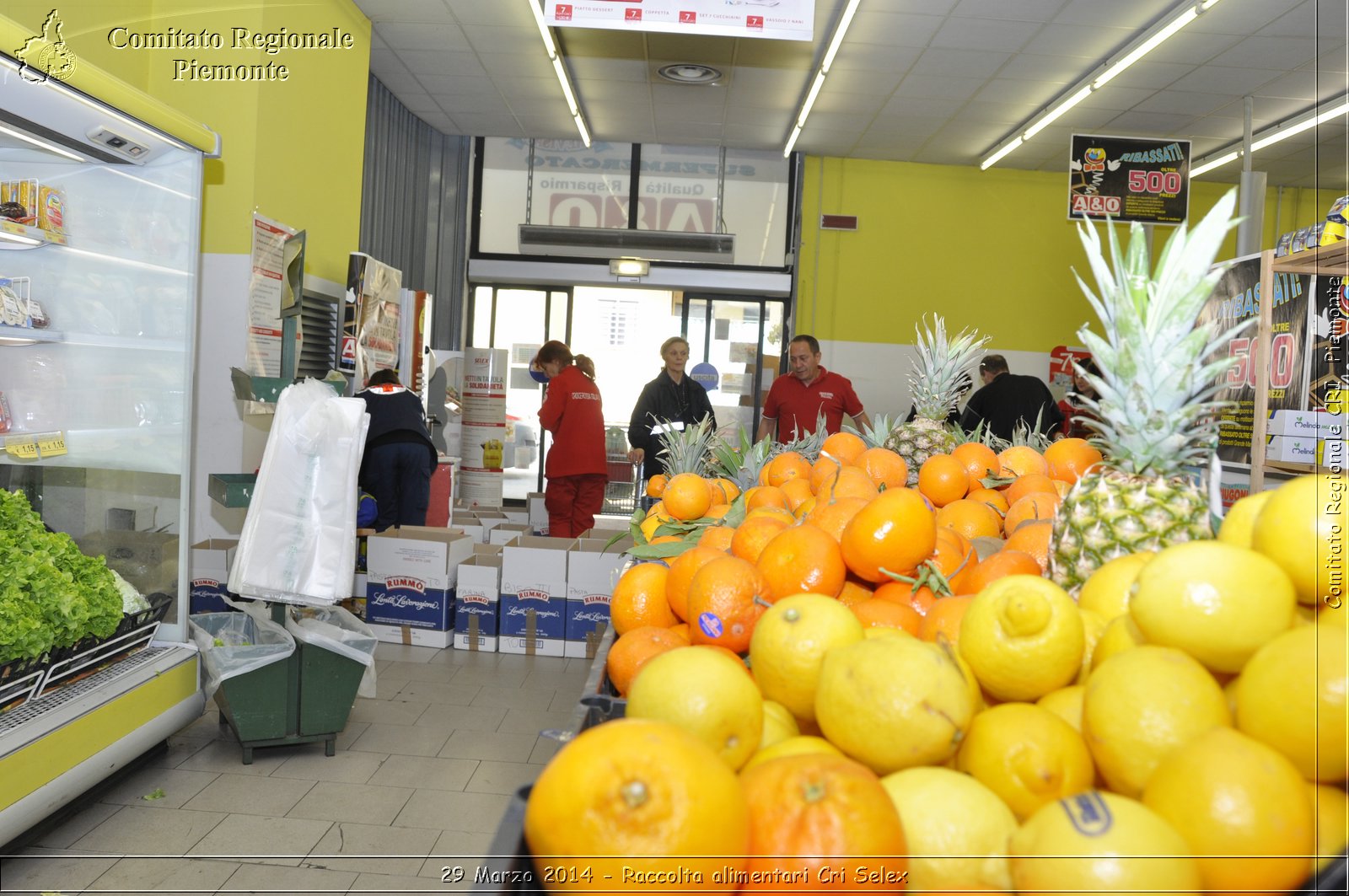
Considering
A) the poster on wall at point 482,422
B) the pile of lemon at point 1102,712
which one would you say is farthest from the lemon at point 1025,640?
the poster on wall at point 482,422

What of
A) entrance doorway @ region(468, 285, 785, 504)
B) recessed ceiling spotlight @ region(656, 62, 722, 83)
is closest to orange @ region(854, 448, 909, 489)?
recessed ceiling spotlight @ region(656, 62, 722, 83)

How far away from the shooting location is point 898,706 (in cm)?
90

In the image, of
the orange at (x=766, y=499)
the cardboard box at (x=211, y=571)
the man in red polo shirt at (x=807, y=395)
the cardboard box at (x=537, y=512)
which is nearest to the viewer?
the orange at (x=766, y=499)

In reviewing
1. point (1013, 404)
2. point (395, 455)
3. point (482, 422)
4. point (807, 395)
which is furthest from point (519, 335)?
point (1013, 404)

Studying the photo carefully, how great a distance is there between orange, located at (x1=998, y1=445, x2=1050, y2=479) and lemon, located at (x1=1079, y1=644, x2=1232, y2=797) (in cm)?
135

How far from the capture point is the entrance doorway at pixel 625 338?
10.5 meters

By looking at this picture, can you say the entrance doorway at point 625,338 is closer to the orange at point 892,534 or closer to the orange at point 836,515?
the orange at point 836,515

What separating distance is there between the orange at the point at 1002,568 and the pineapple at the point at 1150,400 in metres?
0.04

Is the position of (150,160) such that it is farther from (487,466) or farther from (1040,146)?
(1040,146)

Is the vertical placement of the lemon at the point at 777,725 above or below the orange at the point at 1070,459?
below

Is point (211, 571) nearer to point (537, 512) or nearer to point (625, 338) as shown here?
point (537, 512)

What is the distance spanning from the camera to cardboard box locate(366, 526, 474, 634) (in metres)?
5.26

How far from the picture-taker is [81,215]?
11.1 feet

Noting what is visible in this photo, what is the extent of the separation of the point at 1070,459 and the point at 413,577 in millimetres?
4060
